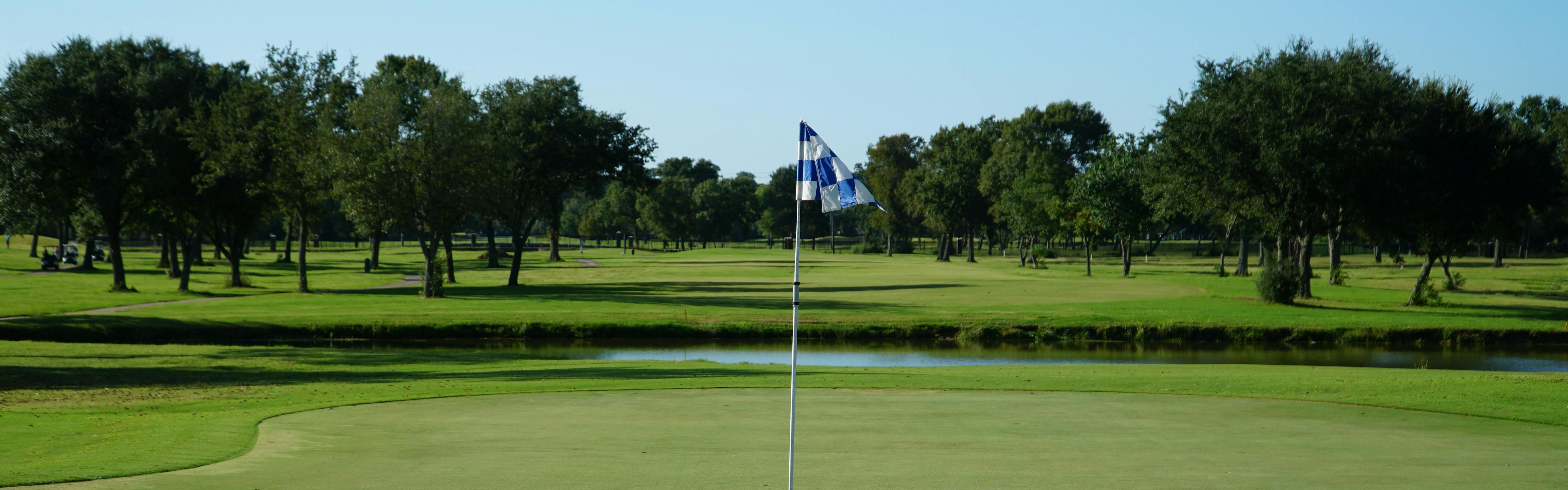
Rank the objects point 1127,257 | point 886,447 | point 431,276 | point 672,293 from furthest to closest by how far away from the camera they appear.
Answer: point 1127,257 → point 672,293 → point 431,276 → point 886,447

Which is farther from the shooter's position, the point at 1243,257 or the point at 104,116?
the point at 1243,257

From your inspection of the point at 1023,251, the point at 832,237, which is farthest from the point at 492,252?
the point at 832,237

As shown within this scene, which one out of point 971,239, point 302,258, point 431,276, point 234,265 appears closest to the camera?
point 431,276

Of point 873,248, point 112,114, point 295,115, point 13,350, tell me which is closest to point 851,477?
point 13,350

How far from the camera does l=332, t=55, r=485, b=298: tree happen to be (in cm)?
4194

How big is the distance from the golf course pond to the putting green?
10866 mm

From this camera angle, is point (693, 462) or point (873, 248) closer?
point (693, 462)

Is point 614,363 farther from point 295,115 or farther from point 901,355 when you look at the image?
point 295,115

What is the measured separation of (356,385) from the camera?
18.4 meters

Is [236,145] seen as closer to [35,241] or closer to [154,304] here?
[154,304]

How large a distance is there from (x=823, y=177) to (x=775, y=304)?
3240 centimetres

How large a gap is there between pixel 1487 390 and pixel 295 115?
44.0m

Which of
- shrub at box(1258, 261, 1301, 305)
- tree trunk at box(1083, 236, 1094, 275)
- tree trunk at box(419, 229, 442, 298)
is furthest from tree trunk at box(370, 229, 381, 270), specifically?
shrub at box(1258, 261, 1301, 305)

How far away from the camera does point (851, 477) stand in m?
9.58
